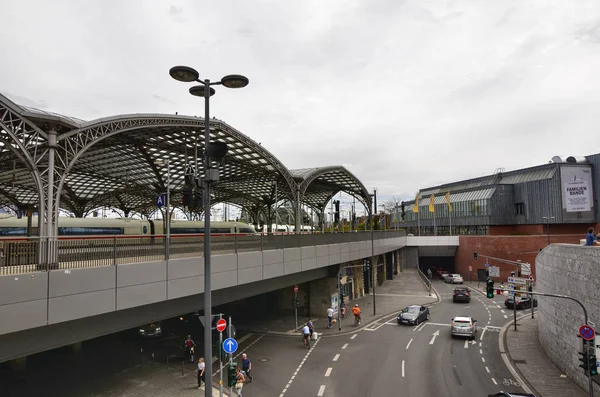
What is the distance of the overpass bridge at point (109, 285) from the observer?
34.9 ft

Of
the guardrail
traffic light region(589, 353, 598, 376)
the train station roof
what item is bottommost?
traffic light region(589, 353, 598, 376)

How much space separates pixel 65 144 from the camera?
64.9 ft

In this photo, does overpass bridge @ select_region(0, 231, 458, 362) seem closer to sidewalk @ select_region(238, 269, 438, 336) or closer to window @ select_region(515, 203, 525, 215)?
sidewalk @ select_region(238, 269, 438, 336)

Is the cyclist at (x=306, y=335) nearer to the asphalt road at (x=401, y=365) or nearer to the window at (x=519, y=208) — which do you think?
the asphalt road at (x=401, y=365)

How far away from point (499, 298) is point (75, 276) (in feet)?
161

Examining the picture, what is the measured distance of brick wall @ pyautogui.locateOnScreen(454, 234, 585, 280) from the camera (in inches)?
2179

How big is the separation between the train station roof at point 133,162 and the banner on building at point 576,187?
29.8 metres

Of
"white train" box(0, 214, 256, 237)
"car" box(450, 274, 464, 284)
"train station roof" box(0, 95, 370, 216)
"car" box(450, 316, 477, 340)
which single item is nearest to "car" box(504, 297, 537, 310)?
"car" box(450, 316, 477, 340)

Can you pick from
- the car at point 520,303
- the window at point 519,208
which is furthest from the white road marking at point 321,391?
the window at point 519,208

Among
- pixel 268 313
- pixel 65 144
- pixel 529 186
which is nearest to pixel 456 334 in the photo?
pixel 268 313

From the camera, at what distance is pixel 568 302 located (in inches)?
726

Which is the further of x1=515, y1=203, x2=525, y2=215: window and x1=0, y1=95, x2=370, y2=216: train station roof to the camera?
Result: x1=515, y1=203, x2=525, y2=215: window

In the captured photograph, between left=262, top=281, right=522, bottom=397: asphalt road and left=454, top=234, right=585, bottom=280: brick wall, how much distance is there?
29.7 metres

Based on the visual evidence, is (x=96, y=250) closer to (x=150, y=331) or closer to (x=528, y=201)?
(x=150, y=331)
